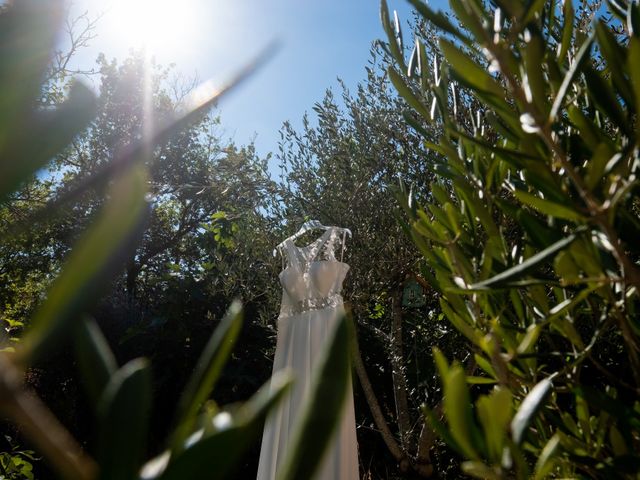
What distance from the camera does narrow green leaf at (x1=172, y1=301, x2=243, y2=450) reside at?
0.81 ft

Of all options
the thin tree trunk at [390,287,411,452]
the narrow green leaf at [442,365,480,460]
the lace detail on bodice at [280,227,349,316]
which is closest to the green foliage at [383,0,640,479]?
the narrow green leaf at [442,365,480,460]

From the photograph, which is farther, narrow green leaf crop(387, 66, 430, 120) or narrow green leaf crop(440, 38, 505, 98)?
narrow green leaf crop(387, 66, 430, 120)

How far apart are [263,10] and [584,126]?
9.90 feet

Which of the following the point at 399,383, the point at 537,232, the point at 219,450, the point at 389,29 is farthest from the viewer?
the point at 399,383

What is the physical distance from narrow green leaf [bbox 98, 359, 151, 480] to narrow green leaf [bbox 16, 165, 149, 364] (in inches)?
1.1

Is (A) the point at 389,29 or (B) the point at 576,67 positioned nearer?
(B) the point at 576,67

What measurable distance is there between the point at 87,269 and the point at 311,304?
4075mm

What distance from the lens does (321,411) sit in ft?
0.59

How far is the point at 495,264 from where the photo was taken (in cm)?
76

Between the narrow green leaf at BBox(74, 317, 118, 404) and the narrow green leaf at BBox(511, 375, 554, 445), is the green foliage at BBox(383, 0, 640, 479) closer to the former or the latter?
the narrow green leaf at BBox(511, 375, 554, 445)

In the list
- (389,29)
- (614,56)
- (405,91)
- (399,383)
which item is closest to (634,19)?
(614,56)

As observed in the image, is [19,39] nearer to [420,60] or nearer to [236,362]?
[420,60]

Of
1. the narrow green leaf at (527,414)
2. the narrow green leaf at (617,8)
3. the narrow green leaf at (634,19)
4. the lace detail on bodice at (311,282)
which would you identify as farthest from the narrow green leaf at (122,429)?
the lace detail on bodice at (311,282)

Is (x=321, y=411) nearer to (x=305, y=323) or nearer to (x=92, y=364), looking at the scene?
(x=92, y=364)
